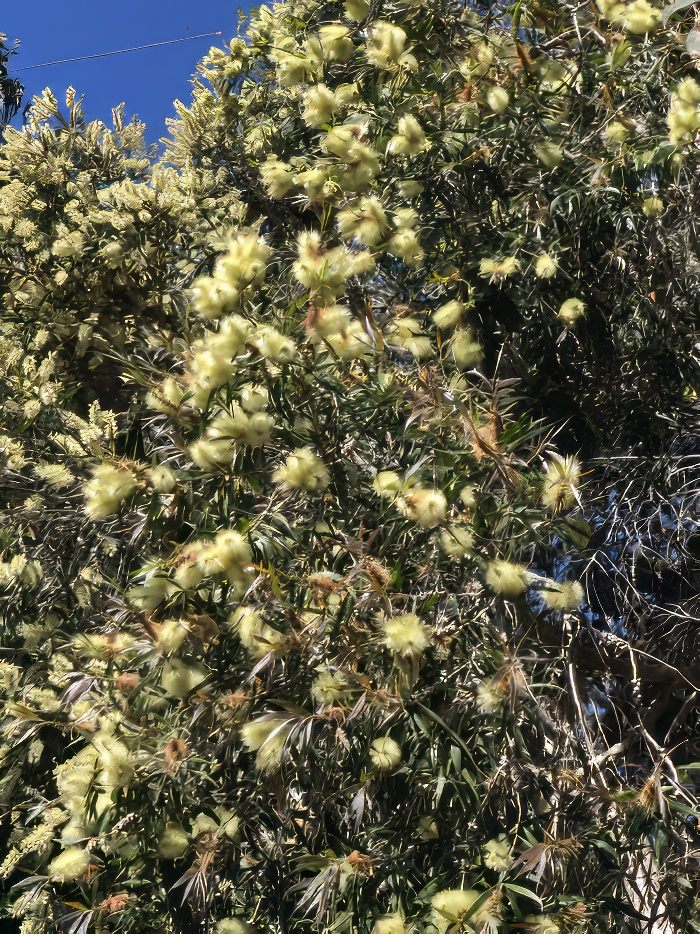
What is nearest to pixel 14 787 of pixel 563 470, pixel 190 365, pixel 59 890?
pixel 59 890

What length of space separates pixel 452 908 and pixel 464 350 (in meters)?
1.42

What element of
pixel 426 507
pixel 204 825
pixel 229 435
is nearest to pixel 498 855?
→ pixel 204 825

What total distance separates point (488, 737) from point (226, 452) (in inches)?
33.2

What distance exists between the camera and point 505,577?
193 centimetres

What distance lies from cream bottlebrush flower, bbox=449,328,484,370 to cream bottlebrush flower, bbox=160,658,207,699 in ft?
3.57

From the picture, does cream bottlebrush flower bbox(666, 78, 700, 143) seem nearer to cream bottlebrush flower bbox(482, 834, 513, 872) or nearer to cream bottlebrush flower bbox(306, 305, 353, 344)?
cream bottlebrush flower bbox(306, 305, 353, 344)

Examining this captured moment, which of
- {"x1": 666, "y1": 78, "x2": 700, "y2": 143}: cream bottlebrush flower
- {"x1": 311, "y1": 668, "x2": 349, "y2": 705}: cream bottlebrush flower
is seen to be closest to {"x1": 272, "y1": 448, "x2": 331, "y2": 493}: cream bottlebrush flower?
{"x1": 311, "y1": 668, "x2": 349, "y2": 705}: cream bottlebrush flower

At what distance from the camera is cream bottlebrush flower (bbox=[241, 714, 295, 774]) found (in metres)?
1.86

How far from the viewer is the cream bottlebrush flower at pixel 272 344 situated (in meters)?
2.06

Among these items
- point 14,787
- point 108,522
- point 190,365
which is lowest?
point 14,787

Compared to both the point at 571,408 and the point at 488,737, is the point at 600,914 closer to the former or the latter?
the point at 488,737

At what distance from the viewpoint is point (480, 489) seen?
6.82ft

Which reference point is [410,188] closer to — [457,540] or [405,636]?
[457,540]

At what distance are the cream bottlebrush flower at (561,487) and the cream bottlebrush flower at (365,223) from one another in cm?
68
